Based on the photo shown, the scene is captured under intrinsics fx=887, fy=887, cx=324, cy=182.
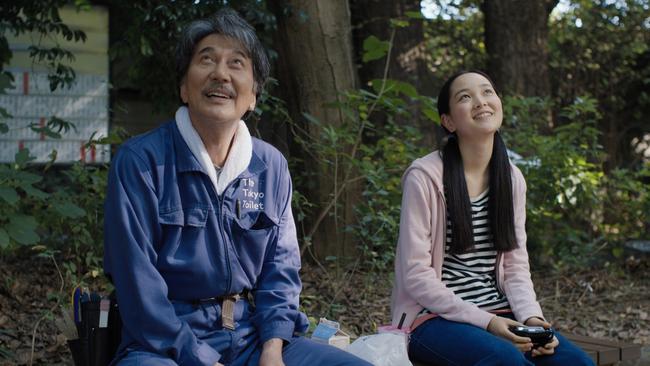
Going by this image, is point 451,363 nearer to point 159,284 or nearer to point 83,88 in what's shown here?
point 159,284

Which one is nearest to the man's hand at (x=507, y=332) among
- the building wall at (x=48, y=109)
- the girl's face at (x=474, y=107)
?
the girl's face at (x=474, y=107)

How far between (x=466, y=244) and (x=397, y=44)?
19.6 ft

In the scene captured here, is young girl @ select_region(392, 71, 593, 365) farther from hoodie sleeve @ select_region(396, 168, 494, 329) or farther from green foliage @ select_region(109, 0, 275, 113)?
green foliage @ select_region(109, 0, 275, 113)

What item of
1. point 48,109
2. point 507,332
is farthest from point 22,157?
point 48,109

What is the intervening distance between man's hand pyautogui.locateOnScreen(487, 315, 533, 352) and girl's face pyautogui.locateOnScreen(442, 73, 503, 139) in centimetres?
83

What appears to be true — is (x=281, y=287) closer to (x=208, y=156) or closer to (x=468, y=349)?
(x=208, y=156)

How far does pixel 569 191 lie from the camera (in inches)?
290

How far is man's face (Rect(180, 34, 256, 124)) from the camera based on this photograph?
125 inches

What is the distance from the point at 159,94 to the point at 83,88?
6.40ft

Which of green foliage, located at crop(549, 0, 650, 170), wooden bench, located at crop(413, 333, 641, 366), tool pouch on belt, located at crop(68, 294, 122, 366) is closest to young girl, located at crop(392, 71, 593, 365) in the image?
wooden bench, located at crop(413, 333, 641, 366)

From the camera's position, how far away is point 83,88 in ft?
32.8

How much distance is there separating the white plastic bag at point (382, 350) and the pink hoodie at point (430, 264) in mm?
279

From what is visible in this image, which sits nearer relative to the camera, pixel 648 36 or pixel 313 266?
pixel 313 266

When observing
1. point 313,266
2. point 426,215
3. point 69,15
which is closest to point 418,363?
point 426,215
